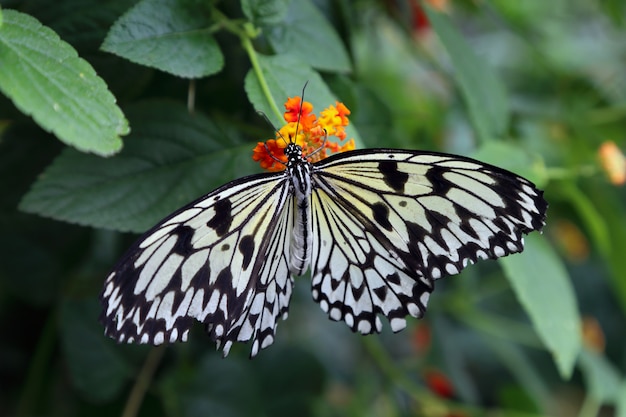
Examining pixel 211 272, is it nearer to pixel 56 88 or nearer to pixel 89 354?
pixel 56 88

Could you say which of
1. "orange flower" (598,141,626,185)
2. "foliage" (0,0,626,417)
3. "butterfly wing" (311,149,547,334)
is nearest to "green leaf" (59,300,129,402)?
"foliage" (0,0,626,417)

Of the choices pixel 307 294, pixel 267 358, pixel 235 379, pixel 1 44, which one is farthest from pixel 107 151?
pixel 307 294

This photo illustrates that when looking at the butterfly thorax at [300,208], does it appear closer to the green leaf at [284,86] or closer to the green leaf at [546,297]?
the green leaf at [284,86]

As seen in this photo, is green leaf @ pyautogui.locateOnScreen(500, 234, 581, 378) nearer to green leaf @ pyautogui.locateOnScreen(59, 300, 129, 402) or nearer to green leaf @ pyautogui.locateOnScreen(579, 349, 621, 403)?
green leaf @ pyautogui.locateOnScreen(579, 349, 621, 403)

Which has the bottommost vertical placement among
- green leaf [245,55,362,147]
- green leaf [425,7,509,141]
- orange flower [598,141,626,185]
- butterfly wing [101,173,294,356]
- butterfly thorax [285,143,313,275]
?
butterfly wing [101,173,294,356]

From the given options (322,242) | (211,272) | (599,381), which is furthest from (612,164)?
(211,272)
